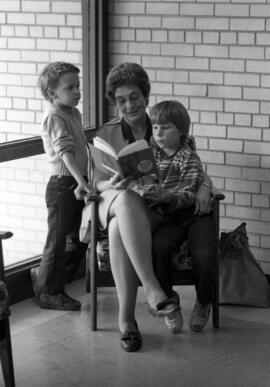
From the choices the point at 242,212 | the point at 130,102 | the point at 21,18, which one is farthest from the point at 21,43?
the point at 242,212

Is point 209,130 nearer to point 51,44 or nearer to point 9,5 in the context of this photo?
point 51,44

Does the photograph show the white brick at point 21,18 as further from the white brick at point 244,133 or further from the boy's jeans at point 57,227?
the white brick at point 244,133

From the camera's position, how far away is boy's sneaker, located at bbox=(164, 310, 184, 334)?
420cm

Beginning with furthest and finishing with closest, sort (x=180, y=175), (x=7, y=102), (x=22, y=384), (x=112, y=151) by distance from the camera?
(x=7, y=102)
(x=180, y=175)
(x=112, y=151)
(x=22, y=384)

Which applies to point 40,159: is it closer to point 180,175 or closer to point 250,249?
point 180,175

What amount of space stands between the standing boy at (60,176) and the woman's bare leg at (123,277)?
415 mm

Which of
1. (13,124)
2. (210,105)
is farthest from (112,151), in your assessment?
(210,105)

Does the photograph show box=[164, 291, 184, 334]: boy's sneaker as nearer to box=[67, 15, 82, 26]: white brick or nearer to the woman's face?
the woman's face

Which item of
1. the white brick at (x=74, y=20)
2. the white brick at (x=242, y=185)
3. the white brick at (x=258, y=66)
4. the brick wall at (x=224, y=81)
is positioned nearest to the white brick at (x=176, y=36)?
the brick wall at (x=224, y=81)

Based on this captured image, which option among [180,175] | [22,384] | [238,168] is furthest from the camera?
[238,168]

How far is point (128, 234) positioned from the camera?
13.4 ft

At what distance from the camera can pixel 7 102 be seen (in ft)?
15.4

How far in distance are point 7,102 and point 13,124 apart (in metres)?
0.13

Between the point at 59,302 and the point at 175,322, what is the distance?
81 cm
